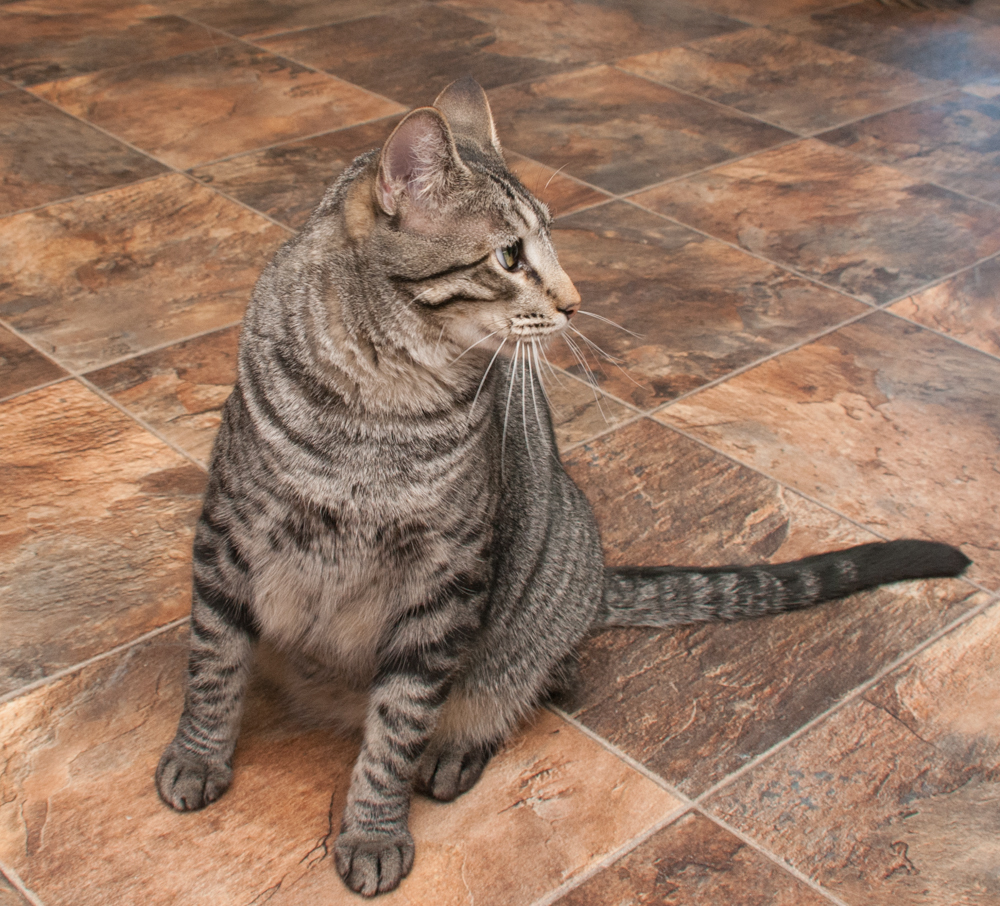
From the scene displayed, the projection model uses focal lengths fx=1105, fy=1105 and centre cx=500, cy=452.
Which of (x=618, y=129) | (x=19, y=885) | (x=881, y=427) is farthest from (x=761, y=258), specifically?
(x=19, y=885)

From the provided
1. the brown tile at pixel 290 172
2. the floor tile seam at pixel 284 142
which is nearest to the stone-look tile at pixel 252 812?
the brown tile at pixel 290 172

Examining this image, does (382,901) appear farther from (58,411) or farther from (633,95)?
(633,95)

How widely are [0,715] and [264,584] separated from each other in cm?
62

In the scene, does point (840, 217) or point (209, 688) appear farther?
point (840, 217)

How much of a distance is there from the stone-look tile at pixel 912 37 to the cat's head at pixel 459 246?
4.33 metres

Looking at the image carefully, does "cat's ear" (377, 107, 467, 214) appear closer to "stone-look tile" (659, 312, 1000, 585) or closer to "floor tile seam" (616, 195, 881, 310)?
"stone-look tile" (659, 312, 1000, 585)

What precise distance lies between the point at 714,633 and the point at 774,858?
0.55 m

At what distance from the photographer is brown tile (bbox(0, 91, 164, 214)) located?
3.74m

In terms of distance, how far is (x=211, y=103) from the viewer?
14.5ft

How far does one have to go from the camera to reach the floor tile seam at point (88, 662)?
6.73ft

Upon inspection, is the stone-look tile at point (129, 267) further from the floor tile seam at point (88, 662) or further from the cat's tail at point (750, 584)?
the cat's tail at point (750, 584)

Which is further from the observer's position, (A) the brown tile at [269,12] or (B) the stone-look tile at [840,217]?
(A) the brown tile at [269,12]

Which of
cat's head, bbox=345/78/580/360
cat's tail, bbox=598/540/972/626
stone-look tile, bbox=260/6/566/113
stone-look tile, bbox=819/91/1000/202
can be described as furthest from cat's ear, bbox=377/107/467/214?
stone-look tile, bbox=819/91/1000/202

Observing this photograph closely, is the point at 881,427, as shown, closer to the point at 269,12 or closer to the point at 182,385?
the point at 182,385
